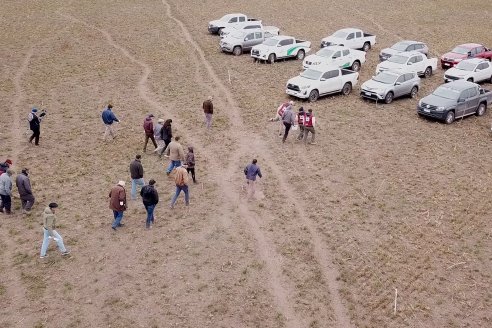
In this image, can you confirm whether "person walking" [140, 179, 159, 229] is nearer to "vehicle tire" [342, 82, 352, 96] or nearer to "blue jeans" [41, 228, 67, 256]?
"blue jeans" [41, 228, 67, 256]

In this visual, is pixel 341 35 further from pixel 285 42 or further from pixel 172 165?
pixel 172 165

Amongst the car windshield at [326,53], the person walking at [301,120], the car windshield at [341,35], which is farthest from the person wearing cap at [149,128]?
the car windshield at [341,35]

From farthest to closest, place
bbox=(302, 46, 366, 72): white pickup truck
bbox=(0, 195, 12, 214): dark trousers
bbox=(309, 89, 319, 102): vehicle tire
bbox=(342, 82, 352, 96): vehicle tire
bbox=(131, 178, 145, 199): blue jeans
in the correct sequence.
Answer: bbox=(302, 46, 366, 72): white pickup truck, bbox=(342, 82, 352, 96): vehicle tire, bbox=(309, 89, 319, 102): vehicle tire, bbox=(131, 178, 145, 199): blue jeans, bbox=(0, 195, 12, 214): dark trousers

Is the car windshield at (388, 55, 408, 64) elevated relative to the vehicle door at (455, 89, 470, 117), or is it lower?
elevated

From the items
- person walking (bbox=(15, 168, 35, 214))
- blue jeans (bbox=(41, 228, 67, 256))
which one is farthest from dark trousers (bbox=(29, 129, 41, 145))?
blue jeans (bbox=(41, 228, 67, 256))

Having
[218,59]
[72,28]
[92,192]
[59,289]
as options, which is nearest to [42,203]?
[92,192]

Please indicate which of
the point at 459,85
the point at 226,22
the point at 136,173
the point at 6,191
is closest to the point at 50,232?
the point at 6,191
